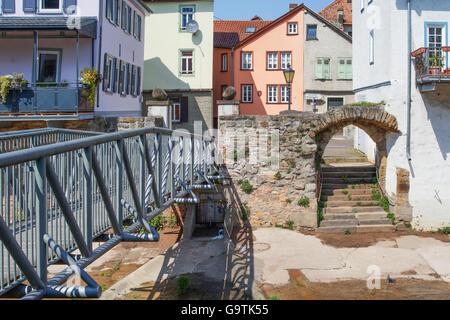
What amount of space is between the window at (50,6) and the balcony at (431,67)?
1254 cm

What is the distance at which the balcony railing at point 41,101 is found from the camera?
14.3 m

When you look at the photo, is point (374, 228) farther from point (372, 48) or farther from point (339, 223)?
point (372, 48)

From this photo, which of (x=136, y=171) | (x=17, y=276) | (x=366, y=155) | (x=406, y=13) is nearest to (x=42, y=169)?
(x=17, y=276)

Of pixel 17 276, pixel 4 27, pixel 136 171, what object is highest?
pixel 4 27

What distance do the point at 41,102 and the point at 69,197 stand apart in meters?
10.8

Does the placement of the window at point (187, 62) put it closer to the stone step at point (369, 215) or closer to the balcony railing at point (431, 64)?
the balcony railing at point (431, 64)

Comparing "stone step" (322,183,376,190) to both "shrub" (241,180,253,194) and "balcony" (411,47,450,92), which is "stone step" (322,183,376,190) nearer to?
"shrub" (241,180,253,194)

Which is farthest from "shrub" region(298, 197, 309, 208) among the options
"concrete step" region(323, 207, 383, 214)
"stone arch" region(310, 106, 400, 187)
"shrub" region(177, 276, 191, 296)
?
"shrub" region(177, 276, 191, 296)

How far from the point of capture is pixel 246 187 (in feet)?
49.9

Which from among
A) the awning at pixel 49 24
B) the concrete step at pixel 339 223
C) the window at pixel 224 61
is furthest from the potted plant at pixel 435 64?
the window at pixel 224 61

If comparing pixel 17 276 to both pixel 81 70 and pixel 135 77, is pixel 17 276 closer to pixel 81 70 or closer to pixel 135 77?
pixel 81 70

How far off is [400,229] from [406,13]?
7256mm

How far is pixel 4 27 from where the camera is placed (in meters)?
14.4

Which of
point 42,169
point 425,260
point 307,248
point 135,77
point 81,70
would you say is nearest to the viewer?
point 42,169
